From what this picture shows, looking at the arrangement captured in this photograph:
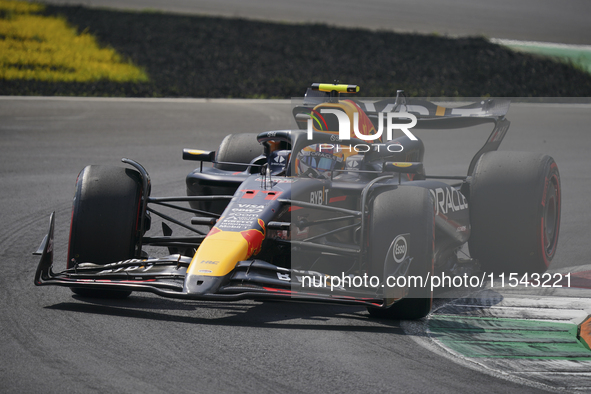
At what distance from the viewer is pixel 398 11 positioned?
24.2m

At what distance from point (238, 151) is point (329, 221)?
91.8 inches

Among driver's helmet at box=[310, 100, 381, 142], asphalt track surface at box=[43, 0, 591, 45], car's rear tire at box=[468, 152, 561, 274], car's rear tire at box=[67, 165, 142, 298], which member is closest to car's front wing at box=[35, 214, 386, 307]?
car's rear tire at box=[67, 165, 142, 298]

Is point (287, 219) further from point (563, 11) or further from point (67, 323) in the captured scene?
A: point (563, 11)

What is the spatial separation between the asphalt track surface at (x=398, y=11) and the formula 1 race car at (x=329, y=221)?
14.8 meters

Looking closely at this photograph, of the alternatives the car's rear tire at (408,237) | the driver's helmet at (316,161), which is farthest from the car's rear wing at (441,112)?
the car's rear tire at (408,237)

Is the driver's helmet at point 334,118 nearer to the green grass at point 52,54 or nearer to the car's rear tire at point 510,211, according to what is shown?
the car's rear tire at point 510,211

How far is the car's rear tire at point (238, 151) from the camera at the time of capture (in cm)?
778

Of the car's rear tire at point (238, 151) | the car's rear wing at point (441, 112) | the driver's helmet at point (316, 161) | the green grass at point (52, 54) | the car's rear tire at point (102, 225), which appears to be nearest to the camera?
the car's rear tire at point (102, 225)

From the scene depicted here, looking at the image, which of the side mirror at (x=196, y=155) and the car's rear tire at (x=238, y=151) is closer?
the side mirror at (x=196, y=155)

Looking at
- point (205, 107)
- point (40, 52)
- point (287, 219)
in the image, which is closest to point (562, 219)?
point (287, 219)

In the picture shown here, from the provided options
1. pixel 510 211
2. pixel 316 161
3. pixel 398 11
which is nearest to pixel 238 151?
pixel 316 161

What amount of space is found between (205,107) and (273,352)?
12.1 meters

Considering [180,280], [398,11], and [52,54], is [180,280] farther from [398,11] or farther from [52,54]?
[398,11]

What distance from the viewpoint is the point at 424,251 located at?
202 inches
